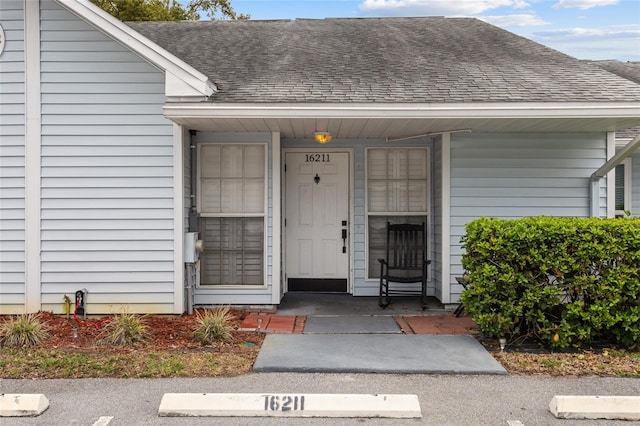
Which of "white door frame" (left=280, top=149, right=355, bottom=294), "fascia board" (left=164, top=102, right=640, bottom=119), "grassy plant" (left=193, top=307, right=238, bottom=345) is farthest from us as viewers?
"white door frame" (left=280, top=149, right=355, bottom=294)

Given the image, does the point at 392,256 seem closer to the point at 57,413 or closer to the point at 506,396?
the point at 506,396

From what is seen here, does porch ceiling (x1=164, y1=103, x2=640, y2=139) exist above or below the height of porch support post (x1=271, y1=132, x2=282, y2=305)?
above

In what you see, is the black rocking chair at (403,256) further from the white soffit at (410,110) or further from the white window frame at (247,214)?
the white soffit at (410,110)

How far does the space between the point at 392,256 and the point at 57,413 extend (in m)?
4.50

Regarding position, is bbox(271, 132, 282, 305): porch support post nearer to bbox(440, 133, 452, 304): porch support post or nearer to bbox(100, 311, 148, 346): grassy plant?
bbox(100, 311, 148, 346): grassy plant

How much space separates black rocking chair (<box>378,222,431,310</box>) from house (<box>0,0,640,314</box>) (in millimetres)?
165

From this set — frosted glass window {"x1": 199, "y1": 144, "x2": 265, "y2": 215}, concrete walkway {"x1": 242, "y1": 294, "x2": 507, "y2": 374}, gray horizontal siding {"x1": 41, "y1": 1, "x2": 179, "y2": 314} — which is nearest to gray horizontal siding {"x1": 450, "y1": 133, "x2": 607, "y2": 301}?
concrete walkway {"x1": 242, "y1": 294, "x2": 507, "y2": 374}

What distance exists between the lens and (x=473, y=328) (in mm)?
5426

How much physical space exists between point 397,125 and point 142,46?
292 centimetres

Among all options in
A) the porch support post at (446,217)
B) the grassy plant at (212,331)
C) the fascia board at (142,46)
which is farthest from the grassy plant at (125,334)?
the porch support post at (446,217)

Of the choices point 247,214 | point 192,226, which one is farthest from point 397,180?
point 192,226

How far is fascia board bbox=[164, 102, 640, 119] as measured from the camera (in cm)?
529

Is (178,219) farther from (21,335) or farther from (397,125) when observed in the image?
(397,125)

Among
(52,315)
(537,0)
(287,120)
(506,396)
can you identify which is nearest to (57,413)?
(52,315)
